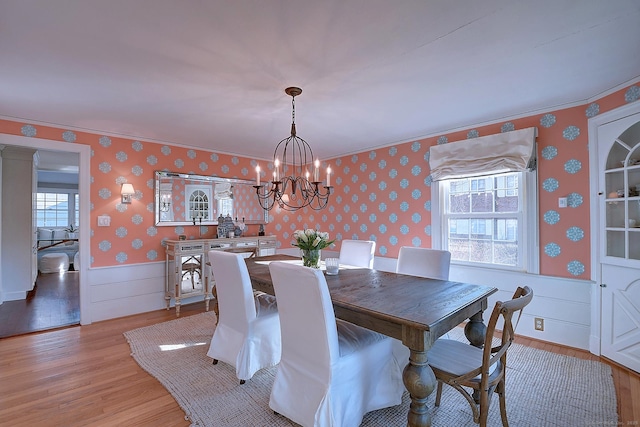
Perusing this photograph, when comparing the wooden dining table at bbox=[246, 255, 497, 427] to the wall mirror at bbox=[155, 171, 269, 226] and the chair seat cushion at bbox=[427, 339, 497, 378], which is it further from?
the wall mirror at bbox=[155, 171, 269, 226]

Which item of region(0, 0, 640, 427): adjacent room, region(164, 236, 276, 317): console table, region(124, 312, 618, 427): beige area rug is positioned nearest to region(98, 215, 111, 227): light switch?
region(0, 0, 640, 427): adjacent room

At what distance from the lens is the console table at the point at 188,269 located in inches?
149

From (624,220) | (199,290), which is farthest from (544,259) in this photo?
(199,290)

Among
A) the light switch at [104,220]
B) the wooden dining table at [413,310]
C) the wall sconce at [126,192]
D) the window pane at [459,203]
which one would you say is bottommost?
the wooden dining table at [413,310]

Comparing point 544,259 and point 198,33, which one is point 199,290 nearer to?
point 198,33

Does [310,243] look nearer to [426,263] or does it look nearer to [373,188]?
[426,263]

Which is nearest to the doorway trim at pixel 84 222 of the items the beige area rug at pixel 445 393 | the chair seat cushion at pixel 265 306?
the beige area rug at pixel 445 393

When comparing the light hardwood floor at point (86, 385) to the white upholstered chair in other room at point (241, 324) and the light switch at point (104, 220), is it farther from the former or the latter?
the light switch at point (104, 220)

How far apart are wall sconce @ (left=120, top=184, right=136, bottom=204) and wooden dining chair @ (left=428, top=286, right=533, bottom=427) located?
381 cm

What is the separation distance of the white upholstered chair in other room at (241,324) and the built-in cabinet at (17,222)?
4.07 m

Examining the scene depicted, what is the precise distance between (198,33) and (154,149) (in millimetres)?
2813

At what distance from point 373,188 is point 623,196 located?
2.58 metres

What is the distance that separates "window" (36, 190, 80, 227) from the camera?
7.81 meters

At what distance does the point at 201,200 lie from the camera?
4.40 meters
